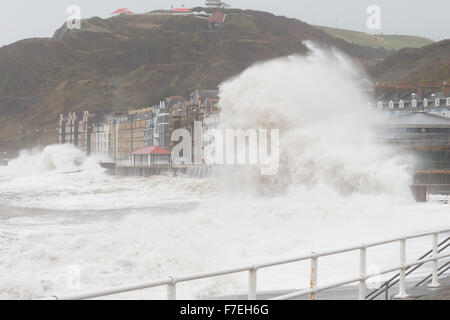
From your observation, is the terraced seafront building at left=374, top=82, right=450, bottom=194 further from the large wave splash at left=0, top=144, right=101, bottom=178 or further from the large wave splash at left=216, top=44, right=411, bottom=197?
the large wave splash at left=0, top=144, right=101, bottom=178

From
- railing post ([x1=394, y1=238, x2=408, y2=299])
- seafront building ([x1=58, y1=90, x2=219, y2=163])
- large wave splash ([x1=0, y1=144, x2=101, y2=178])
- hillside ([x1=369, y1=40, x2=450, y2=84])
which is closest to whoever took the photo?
railing post ([x1=394, y1=238, x2=408, y2=299])

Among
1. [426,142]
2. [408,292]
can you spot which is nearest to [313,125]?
[426,142]

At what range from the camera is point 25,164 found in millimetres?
126875

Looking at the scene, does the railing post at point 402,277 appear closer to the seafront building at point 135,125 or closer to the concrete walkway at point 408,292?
the concrete walkway at point 408,292

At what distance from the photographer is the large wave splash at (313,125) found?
3081cm

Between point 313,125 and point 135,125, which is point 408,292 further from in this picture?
point 135,125

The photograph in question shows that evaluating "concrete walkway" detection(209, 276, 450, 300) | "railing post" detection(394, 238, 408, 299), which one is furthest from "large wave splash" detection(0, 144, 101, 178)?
"railing post" detection(394, 238, 408, 299)

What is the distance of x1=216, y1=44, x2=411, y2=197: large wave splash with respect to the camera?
3081 centimetres

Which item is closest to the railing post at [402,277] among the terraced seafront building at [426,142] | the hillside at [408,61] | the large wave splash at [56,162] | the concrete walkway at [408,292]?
the concrete walkway at [408,292]

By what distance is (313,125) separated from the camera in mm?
36219

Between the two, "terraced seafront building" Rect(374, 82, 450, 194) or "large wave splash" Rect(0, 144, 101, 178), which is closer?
"terraced seafront building" Rect(374, 82, 450, 194)
